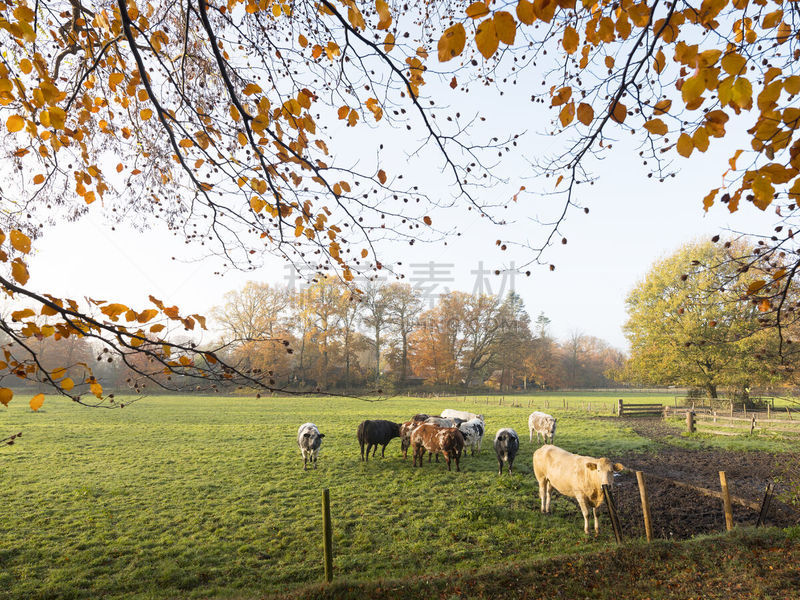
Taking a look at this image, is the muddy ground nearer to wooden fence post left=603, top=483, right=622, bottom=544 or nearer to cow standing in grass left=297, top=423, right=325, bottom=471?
wooden fence post left=603, top=483, right=622, bottom=544

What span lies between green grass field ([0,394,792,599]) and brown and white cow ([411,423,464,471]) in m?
0.46

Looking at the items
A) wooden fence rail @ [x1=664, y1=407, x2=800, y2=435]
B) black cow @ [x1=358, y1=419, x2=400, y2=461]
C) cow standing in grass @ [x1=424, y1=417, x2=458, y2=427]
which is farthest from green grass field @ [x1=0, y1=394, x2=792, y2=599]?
wooden fence rail @ [x1=664, y1=407, x2=800, y2=435]

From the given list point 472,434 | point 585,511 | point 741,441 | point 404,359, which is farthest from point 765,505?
point 404,359

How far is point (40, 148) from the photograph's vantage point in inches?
152

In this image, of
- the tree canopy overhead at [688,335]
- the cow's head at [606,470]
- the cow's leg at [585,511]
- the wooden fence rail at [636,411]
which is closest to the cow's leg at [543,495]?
the cow's leg at [585,511]

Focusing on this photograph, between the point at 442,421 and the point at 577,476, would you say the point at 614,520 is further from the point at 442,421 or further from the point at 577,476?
the point at 442,421

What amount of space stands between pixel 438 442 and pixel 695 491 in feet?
19.3

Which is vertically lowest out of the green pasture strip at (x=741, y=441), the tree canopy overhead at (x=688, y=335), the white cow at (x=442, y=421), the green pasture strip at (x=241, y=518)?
the green pasture strip at (x=741, y=441)

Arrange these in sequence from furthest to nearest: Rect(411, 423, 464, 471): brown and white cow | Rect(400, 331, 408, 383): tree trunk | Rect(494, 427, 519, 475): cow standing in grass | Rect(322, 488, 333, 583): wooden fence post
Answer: Rect(400, 331, 408, 383): tree trunk < Rect(411, 423, 464, 471): brown and white cow < Rect(494, 427, 519, 475): cow standing in grass < Rect(322, 488, 333, 583): wooden fence post

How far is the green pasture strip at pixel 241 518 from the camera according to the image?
5703mm

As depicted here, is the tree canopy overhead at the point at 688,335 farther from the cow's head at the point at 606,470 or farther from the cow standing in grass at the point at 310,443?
the cow standing in grass at the point at 310,443

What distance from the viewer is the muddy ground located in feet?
22.7

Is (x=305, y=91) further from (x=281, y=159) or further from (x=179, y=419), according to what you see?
(x=179, y=419)

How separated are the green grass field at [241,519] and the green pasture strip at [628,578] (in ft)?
1.98
